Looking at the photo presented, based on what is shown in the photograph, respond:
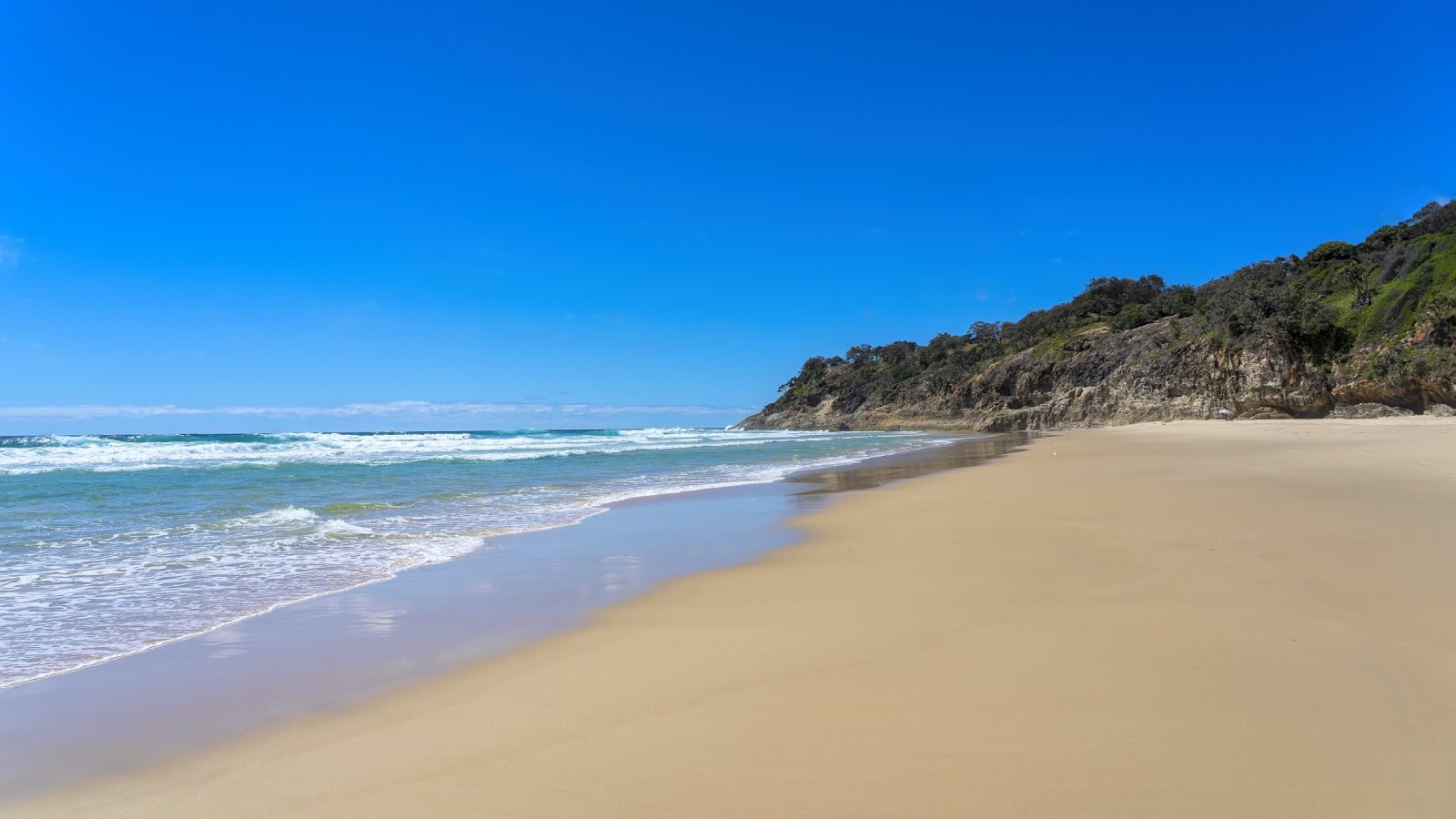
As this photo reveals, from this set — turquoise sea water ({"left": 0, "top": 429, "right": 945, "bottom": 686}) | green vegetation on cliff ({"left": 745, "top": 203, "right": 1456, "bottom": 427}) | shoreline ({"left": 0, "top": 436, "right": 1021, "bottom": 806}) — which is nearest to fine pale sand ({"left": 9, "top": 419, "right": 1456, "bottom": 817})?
shoreline ({"left": 0, "top": 436, "right": 1021, "bottom": 806})

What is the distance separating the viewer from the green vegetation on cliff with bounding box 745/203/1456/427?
2952cm

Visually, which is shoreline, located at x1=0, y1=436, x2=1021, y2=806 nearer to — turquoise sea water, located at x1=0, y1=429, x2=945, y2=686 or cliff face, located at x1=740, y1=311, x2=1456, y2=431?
turquoise sea water, located at x1=0, y1=429, x2=945, y2=686

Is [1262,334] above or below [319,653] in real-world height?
above

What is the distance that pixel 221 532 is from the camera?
9523mm

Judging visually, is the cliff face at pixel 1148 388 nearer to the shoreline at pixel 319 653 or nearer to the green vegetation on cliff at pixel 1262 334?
the green vegetation on cliff at pixel 1262 334

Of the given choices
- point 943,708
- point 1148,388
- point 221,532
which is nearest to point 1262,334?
point 1148,388

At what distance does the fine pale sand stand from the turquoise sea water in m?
2.83

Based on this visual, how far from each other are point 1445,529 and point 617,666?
728cm

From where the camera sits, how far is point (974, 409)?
63438 millimetres

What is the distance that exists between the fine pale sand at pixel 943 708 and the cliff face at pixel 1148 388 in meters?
32.8

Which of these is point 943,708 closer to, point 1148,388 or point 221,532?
point 221,532

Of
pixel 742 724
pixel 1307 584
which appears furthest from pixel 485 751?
pixel 1307 584

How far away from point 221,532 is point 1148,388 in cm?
4865

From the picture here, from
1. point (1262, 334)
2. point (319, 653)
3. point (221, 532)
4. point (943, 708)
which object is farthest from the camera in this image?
point (1262, 334)
